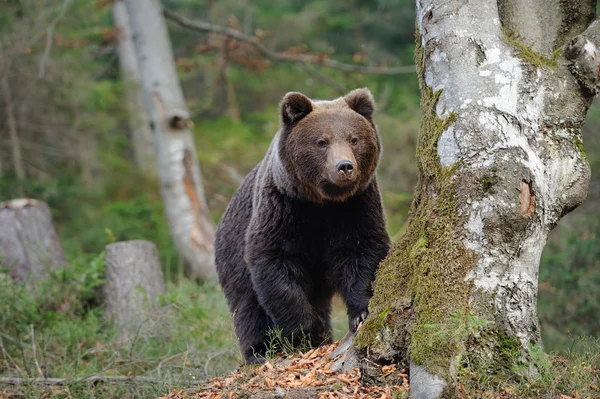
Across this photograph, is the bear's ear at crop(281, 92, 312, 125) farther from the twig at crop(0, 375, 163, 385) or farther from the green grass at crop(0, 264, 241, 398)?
the twig at crop(0, 375, 163, 385)

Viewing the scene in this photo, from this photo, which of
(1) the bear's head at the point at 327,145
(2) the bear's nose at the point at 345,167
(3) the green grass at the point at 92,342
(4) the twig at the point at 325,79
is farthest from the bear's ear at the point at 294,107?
(4) the twig at the point at 325,79

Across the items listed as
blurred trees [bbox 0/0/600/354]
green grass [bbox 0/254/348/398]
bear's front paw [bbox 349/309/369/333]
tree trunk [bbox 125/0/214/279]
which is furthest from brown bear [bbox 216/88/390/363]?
tree trunk [bbox 125/0/214/279]

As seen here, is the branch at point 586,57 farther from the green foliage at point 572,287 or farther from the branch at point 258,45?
the branch at point 258,45

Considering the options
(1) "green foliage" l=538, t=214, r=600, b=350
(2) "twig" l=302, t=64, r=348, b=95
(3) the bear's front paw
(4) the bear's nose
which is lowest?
(1) "green foliage" l=538, t=214, r=600, b=350

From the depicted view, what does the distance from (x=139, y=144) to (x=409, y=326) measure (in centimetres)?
1896

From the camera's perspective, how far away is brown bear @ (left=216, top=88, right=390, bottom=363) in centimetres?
558

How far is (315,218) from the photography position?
5754mm

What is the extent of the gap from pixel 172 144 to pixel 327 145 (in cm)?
738

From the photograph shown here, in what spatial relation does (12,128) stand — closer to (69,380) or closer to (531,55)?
(69,380)

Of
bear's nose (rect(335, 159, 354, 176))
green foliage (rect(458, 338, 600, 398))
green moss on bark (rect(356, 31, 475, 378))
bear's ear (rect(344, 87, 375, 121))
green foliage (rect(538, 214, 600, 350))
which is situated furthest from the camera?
green foliage (rect(538, 214, 600, 350))

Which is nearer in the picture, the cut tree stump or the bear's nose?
the bear's nose

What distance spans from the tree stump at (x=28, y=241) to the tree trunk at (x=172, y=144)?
307 cm

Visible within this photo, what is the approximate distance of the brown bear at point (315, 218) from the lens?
18.3ft

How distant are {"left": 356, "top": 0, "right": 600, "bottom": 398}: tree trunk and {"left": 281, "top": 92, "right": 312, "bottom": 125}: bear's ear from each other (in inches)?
52.6
